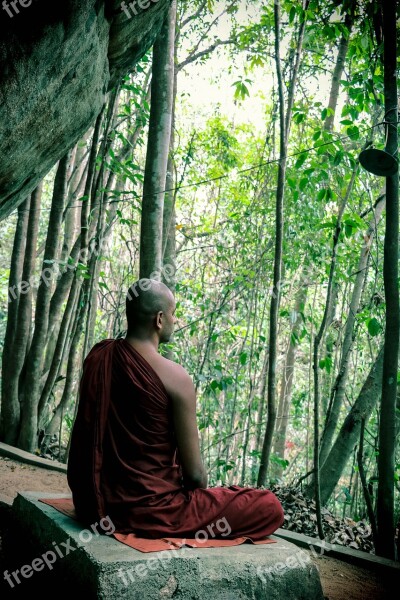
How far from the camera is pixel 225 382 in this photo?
6.44 m

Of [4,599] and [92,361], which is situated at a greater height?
[92,361]

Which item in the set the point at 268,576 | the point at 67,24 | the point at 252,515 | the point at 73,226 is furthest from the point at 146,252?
the point at 73,226

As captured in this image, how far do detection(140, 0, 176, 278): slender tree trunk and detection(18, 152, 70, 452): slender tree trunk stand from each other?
1721mm

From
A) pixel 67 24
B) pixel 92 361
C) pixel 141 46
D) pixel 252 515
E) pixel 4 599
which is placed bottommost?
pixel 4 599

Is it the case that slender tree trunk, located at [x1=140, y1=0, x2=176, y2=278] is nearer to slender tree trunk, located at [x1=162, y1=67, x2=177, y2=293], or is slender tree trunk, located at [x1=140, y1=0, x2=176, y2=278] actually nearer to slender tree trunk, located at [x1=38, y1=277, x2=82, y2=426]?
slender tree trunk, located at [x1=162, y1=67, x2=177, y2=293]

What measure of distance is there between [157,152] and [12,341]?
10.5 feet

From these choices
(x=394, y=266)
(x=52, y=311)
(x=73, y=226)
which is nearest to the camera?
(x=394, y=266)

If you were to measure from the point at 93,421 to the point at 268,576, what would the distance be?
1168 millimetres

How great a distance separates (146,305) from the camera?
118 inches

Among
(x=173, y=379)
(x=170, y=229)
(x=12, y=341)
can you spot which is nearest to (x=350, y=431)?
(x=173, y=379)

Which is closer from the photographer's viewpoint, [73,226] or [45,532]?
[45,532]

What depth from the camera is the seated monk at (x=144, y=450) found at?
2.77m

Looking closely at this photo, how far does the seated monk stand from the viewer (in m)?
2.77

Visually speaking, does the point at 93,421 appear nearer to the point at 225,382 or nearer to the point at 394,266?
the point at 394,266
